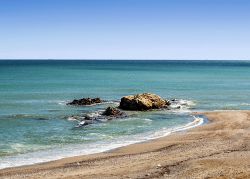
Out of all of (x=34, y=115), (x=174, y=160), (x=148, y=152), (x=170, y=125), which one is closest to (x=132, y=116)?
(x=170, y=125)

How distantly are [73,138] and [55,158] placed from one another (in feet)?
24.7

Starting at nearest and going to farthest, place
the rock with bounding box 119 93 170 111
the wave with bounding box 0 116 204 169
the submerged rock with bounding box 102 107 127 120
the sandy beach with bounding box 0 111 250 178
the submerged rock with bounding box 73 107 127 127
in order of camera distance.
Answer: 1. the sandy beach with bounding box 0 111 250 178
2. the wave with bounding box 0 116 204 169
3. the submerged rock with bounding box 73 107 127 127
4. the submerged rock with bounding box 102 107 127 120
5. the rock with bounding box 119 93 170 111

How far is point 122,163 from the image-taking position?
89.2ft

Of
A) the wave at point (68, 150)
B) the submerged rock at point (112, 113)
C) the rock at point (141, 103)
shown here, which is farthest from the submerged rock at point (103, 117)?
the wave at point (68, 150)

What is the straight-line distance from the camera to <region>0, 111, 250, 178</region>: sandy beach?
2420 cm

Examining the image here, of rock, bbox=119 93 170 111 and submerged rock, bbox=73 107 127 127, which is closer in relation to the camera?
submerged rock, bbox=73 107 127 127

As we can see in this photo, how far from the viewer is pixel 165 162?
26906 mm

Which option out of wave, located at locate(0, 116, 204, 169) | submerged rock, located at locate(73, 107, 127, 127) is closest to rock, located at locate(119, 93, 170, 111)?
submerged rock, located at locate(73, 107, 127, 127)

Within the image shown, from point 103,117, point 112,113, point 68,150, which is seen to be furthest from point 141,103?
point 68,150

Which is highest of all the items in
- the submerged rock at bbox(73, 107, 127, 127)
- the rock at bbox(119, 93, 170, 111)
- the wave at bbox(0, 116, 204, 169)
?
the rock at bbox(119, 93, 170, 111)

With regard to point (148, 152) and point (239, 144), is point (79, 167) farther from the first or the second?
point (239, 144)

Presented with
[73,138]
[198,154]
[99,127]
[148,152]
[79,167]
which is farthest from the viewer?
[99,127]

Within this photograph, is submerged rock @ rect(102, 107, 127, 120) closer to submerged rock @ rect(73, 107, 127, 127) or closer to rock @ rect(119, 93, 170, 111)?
submerged rock @ rect(73, 107, 127, 127)

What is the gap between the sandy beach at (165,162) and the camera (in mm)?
24203
